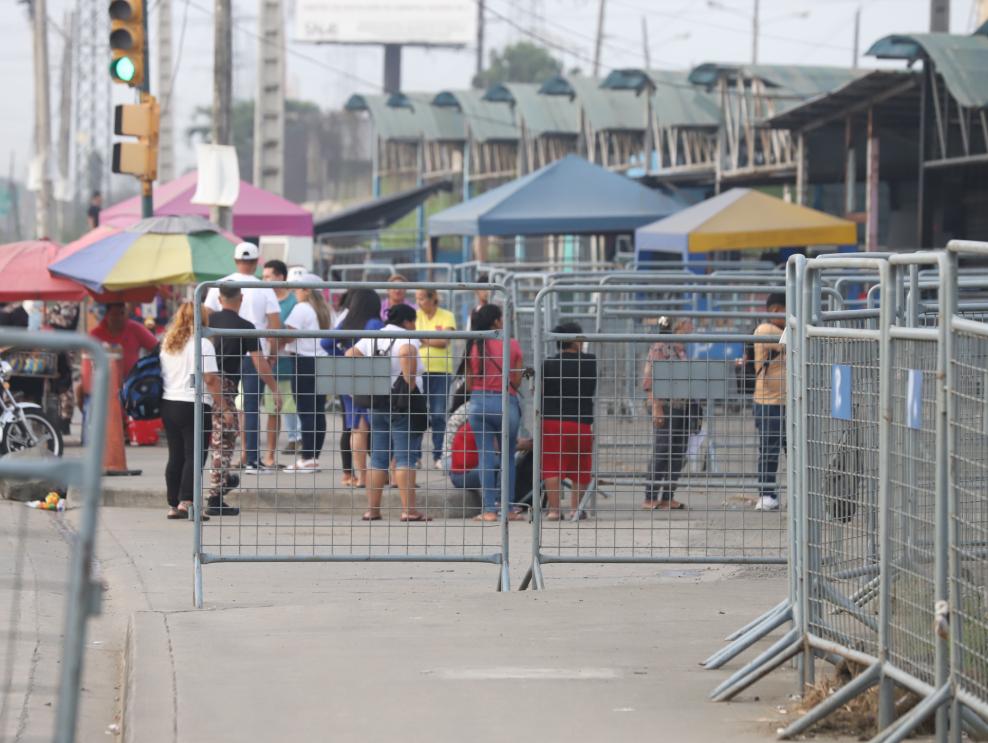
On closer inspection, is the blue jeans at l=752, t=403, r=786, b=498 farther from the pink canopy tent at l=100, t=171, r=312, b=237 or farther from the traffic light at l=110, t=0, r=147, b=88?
the pink canopy tent at l=100, t=171, r=312, b=237

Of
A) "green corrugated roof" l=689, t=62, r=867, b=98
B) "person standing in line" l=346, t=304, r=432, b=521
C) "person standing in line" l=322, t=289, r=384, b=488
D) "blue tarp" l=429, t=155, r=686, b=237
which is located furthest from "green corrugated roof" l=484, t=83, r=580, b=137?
"person standing in line" l=346, t=304, r=432, b=521

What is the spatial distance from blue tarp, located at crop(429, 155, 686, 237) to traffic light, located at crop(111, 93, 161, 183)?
7.76 m

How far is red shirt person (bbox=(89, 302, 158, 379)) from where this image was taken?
14.8 metres

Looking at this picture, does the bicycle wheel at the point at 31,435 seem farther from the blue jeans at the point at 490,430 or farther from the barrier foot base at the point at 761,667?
the barrier foot base at the point at 761,667

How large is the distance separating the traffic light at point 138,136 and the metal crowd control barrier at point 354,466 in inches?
202

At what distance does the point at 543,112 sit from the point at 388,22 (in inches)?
1739

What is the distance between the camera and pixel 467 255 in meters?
33.2

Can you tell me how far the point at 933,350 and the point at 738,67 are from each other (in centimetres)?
2408

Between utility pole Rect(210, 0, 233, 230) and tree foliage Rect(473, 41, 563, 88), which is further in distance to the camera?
tree foliage Rect(473, 41, 563, 88)

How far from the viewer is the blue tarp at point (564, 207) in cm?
2330

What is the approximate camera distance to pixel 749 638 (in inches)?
234

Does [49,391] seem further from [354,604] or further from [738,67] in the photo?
[738,67]

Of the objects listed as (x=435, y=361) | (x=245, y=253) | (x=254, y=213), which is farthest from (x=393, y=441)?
(x=254, y=213)

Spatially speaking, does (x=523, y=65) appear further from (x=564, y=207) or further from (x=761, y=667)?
(x=761, y=667)
